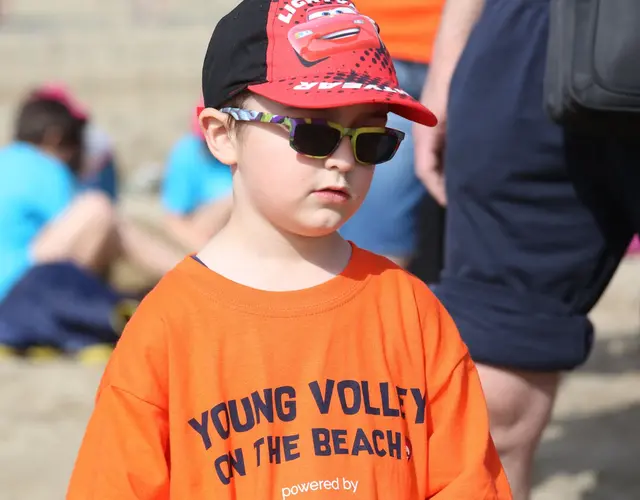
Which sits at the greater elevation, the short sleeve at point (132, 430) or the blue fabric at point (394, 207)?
the short sleeve at point (132, 430)

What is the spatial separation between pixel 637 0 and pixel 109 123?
26.8 feet

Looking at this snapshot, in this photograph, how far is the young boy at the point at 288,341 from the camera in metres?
1.88

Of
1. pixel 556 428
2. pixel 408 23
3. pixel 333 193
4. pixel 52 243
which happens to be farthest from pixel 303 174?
pixel 52 243

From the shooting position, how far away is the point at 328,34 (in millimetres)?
1923

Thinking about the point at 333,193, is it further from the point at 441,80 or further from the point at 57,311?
the point at 57,311

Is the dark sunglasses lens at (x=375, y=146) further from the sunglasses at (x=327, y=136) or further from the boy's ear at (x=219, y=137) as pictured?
the boy's ear at (x=219, y=137)

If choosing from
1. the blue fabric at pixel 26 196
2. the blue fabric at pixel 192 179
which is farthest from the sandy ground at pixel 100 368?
the blue fabric at pixel 192 179

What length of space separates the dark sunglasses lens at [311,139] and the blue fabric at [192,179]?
5.49 meters

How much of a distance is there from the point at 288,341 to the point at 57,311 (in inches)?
151

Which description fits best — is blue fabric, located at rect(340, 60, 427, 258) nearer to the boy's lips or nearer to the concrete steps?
the boy's lips

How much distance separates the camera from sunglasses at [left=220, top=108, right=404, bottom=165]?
1886 millimetres

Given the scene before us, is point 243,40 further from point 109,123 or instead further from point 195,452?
point 109,123

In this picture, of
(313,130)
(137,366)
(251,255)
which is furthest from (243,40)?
(137,366)

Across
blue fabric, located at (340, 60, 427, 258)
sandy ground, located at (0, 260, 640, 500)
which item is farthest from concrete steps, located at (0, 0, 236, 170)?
blue fabric, located at (340, 60, 427, 258)
